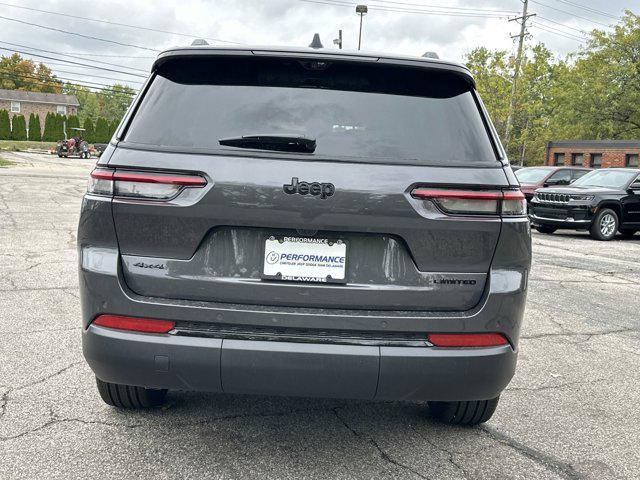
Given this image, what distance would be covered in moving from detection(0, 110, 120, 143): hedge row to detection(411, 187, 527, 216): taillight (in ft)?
233

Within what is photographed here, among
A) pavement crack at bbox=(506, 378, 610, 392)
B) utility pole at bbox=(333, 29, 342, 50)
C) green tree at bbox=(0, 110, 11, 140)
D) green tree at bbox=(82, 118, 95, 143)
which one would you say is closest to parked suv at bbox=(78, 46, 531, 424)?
pavement crack at bbox=(506, 378, 610, 392)

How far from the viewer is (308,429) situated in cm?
313

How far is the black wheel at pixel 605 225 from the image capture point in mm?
14508

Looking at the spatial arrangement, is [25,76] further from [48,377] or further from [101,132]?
[48,377]

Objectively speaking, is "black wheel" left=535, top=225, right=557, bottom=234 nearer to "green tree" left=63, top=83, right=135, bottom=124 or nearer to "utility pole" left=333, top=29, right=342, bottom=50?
"utility pole" left=333, top=29, right=342, bottom=50

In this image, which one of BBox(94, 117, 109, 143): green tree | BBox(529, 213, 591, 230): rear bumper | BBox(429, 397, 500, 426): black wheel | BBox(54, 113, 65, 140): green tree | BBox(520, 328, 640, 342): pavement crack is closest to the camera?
BBox(429, 397, 500, 426): black wheel

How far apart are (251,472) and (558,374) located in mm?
2520

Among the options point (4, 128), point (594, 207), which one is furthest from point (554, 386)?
point (4, 128)

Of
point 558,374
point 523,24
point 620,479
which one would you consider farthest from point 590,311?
point 523,24

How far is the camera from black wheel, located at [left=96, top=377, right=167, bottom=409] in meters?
3.11

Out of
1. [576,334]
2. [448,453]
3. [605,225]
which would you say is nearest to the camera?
[448,453]

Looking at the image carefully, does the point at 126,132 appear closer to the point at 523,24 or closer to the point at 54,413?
the point at 54,413

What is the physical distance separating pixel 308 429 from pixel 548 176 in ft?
54.4

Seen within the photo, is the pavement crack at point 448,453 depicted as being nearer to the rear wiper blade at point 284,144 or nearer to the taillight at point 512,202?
the taillight at point 512,202
